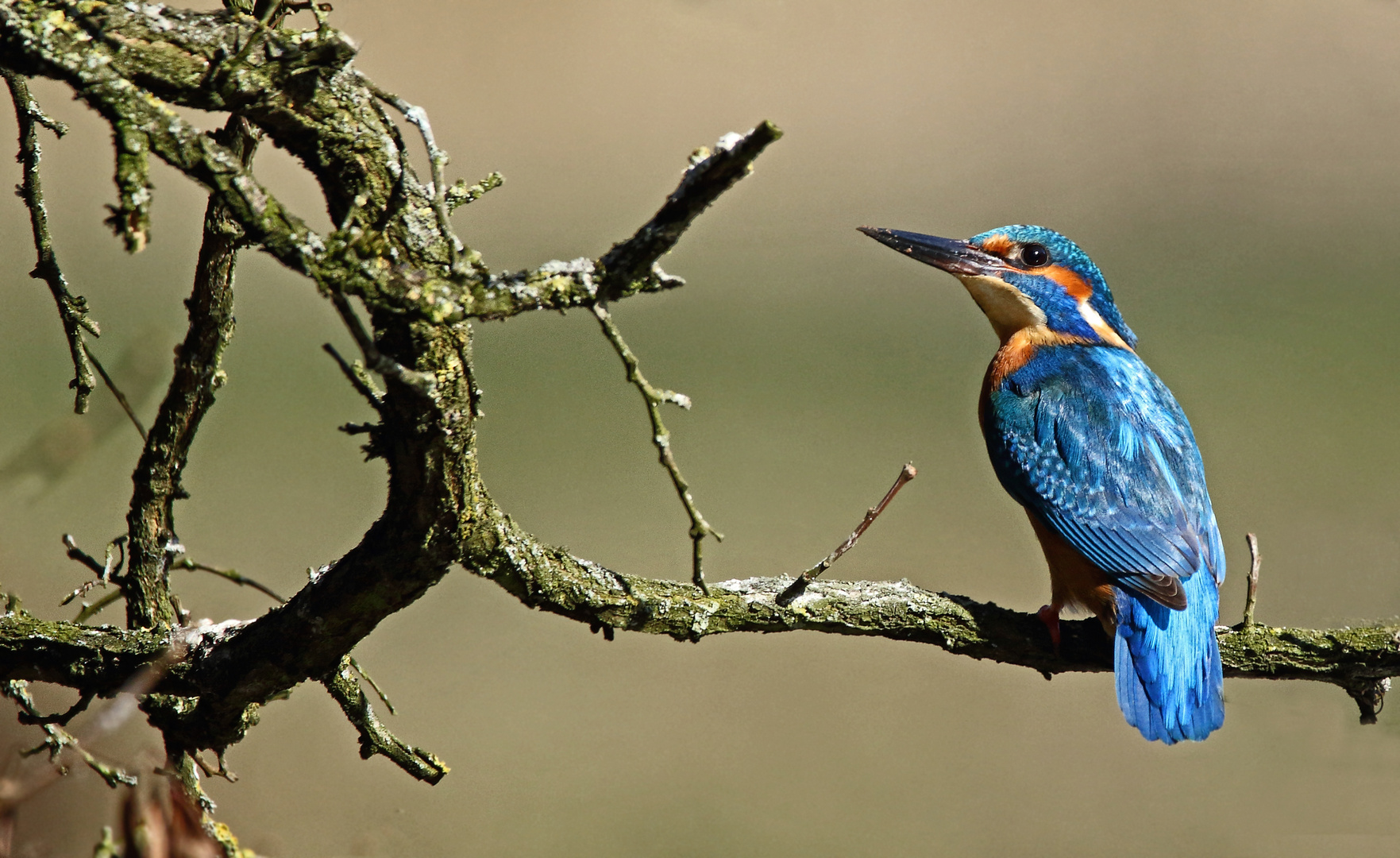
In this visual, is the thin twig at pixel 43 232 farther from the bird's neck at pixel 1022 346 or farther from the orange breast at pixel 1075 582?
the bird's neck at pixel 1022 346

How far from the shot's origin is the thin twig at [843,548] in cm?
181

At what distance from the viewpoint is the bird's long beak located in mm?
3055

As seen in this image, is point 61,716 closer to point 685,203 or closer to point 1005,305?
point 685,203

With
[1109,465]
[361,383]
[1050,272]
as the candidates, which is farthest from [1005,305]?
[361,383]

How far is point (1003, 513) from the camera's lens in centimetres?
749

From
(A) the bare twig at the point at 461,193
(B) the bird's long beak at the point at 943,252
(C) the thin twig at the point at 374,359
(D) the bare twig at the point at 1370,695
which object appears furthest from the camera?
(B) the bird's long beak at the point at 943,252

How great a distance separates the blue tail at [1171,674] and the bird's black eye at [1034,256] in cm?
109

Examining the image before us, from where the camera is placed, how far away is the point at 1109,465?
9.20 ft

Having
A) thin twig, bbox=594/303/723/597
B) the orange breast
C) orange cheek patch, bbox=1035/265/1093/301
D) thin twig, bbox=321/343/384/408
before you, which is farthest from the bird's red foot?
thin twig, bbox=321/343/384/408

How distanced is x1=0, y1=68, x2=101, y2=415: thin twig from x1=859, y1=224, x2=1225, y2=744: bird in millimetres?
1843

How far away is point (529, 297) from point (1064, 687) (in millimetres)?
6003

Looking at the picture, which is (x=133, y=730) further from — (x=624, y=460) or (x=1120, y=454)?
(x=624, y=460)

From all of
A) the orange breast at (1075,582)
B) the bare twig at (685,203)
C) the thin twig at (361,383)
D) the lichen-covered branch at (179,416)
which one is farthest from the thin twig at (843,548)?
the lichen-covered branch at (179,416)

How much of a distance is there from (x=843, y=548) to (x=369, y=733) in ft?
2.92
